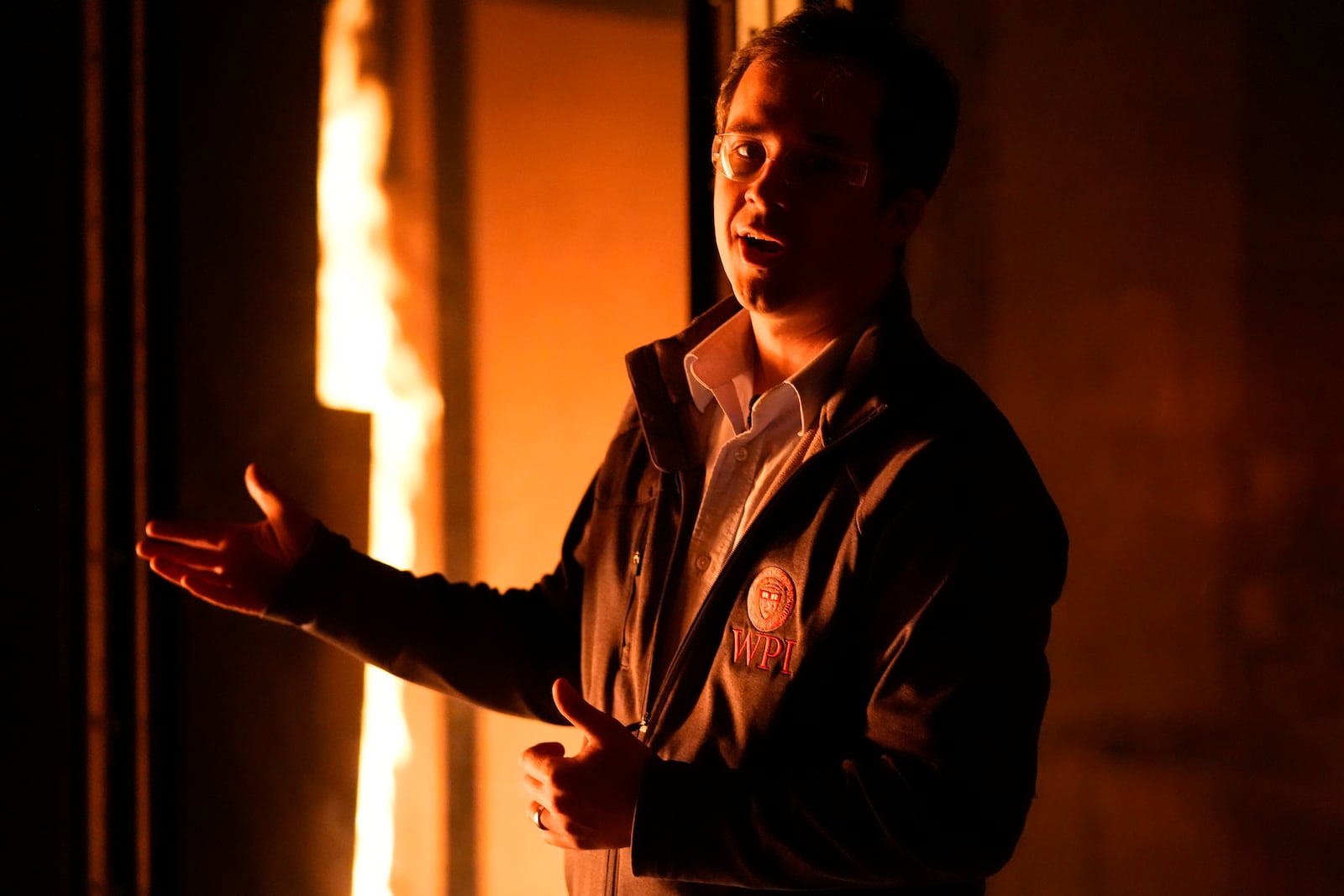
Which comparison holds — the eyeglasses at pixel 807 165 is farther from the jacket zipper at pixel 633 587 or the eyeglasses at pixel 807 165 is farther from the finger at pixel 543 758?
the finger at pixel 543 758

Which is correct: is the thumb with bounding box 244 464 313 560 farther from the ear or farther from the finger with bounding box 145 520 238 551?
the ear

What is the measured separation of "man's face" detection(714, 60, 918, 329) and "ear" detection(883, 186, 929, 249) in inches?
0.8

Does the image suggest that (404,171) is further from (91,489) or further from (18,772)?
(18,772)

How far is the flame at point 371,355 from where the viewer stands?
76.7 inches

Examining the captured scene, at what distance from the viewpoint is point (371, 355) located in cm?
197

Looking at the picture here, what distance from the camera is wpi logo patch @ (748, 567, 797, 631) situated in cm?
103

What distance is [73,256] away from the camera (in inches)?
69.1

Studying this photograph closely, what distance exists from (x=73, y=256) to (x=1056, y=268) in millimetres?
1470

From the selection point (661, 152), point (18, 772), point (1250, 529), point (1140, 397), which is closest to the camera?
point (1250, 529)

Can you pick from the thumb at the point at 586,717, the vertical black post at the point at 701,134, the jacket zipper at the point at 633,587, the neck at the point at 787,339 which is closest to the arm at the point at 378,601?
the jacket zipper at the point at 633,587

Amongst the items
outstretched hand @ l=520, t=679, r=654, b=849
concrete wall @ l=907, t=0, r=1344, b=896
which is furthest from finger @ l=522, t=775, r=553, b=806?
concrete wall @ l=907, t=0, r=1344, b=896

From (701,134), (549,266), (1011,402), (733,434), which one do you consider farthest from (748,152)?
(549,266)

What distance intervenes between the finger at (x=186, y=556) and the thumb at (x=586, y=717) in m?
0.55

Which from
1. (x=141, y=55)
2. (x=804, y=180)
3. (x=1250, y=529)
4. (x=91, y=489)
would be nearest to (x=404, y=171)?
(x=141, y=55)
